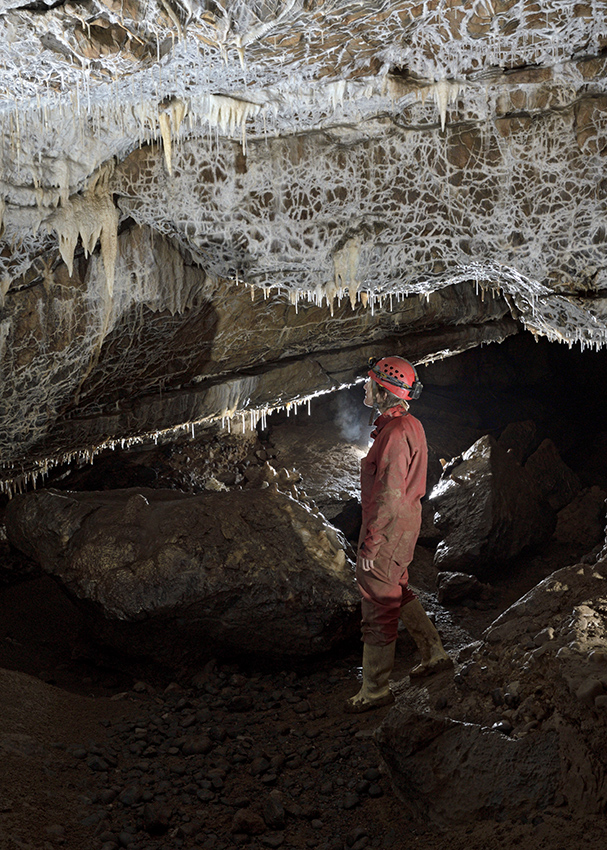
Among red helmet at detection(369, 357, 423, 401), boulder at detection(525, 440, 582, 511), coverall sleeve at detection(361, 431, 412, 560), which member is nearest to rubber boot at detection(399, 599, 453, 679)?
coverall sleeve at detection(361, 431, 412, 560)

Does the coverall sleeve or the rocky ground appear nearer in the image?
the rocky ground

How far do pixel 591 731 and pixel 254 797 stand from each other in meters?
1.85

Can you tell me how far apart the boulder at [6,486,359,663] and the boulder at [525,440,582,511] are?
435 cm

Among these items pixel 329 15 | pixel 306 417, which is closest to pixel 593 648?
pixel 329 15

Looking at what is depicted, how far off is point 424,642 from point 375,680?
0.39m

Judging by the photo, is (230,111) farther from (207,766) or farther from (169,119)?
(207,766)

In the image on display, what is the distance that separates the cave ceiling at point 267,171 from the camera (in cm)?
351

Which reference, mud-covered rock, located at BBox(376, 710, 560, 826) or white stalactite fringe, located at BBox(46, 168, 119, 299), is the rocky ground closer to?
mud-covered rock, located at BBox(376, 710, 560, 826)

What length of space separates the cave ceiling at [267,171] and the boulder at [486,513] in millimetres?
2733

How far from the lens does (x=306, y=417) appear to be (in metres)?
11.6

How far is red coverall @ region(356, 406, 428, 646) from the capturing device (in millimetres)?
4289

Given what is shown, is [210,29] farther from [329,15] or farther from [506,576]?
[506,576]

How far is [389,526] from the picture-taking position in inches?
169

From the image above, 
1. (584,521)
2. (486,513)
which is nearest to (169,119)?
(486,513)
